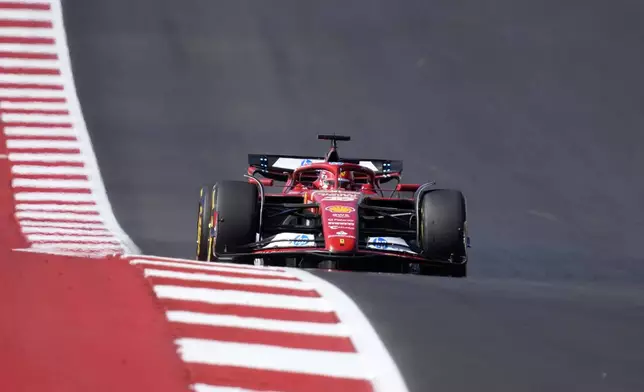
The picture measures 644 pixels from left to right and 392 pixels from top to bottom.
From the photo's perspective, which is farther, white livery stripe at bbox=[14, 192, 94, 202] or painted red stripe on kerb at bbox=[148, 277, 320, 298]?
white livery stripe at bbox=[14, 192, 94, 202]

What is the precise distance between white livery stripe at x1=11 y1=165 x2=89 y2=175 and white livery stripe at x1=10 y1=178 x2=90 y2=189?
243 millimetres

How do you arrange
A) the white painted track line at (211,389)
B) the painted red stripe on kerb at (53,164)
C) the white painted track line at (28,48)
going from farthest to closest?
the white painted track line at (28,48) < the painted red stripe on kerb at (53,164) < the white painted track line at (211,389)

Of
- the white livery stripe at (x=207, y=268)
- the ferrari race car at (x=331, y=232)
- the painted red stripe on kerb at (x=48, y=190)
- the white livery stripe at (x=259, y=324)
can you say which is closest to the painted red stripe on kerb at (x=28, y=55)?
the painted red stripe on kerb at (x=48, y=190)

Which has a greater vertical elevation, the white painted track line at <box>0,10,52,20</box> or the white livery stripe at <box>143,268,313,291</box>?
the white painted track line at <box>0,10,52,20</box>

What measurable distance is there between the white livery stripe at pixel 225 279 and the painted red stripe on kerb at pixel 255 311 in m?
0.69

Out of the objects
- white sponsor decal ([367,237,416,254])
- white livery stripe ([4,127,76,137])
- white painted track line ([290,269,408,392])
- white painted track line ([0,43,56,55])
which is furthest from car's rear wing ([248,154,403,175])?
white painted track line ([0,43,56,55])

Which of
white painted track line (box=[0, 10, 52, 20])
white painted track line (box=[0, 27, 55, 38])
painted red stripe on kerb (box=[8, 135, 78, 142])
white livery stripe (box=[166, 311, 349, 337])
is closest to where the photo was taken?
white livery stripe (box=[166, 311, 349, 337])

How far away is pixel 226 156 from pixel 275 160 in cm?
402

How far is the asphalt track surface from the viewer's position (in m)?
11.8

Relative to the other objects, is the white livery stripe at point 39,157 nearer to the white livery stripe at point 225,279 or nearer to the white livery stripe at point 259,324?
the white livery stripe at point 225,279

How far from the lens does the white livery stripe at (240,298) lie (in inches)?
178

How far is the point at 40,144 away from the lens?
42.6 feet

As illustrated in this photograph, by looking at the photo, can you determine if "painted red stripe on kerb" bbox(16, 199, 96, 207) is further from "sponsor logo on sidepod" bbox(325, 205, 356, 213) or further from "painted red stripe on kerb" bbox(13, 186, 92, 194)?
"sponsor logo on sidepod" bbox(325, 205, 356, 213)

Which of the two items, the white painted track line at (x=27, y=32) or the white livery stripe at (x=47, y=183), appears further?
the white painted track line at (x=27, y=32)
